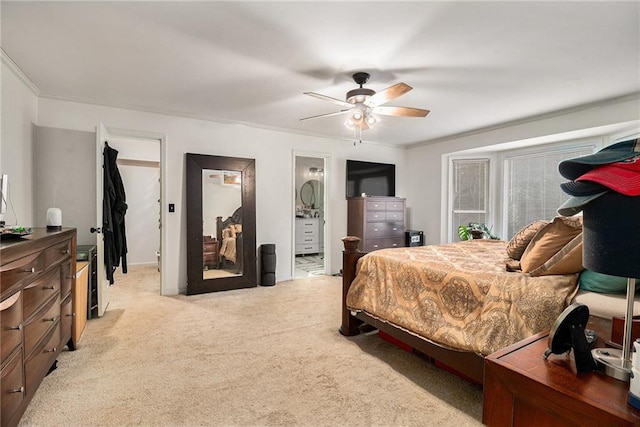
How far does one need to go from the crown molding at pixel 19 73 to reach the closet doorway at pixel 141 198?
2371 millimetres

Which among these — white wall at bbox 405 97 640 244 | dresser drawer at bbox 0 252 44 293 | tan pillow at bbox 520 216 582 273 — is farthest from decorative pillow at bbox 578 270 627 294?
white wall at bbox 405 97 640 244

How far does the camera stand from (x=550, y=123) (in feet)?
12.9

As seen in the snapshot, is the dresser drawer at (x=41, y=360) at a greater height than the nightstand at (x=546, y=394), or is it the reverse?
the nightstand at (x=546, y=394)

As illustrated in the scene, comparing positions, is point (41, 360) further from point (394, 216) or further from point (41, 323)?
point (394, 216)

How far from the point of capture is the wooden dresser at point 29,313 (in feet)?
4.31

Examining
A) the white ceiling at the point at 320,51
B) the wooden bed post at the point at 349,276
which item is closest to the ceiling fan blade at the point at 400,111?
the white ceiling at the point at 320,51

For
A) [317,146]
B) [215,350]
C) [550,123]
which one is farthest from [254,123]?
[550,123]

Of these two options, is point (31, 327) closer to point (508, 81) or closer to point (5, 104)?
point (5, 104)

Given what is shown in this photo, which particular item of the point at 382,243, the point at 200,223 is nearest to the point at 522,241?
the point at 382,243

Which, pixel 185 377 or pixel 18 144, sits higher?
→ pixel 18 144

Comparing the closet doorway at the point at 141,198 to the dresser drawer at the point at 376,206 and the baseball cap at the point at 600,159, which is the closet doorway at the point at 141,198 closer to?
the dresser drawer at the point at 376,206

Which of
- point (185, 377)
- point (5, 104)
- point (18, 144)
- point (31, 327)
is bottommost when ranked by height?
point (185, 377)

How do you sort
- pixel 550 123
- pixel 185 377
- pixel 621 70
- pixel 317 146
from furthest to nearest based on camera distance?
pixel 317 146 → pixel 550 123 → pixel 621 70 → pixel 185 377

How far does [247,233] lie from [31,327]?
2869 millimetres
